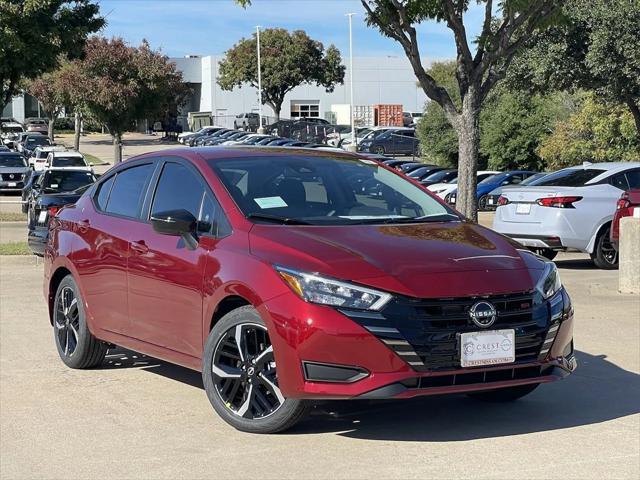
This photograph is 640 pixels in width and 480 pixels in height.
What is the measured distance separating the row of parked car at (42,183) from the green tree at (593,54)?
38.4 ft

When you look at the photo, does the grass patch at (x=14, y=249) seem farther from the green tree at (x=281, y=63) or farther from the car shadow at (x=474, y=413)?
the green tree at (x=281, y=63)

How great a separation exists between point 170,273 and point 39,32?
22929mm

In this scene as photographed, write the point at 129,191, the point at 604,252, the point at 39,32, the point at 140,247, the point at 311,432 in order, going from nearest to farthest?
the point at 311,432, the point at 140,247, the point at 129,191, the point at 604,252, the point at 39,32

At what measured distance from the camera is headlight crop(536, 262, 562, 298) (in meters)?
5.91

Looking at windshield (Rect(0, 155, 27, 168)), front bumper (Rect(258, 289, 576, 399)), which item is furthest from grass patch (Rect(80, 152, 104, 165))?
front bumper (Rect(258, 289, 576, 399))

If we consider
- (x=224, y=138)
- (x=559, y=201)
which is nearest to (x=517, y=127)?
(x=224, y=138)

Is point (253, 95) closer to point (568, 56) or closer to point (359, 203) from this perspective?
point (568, 56)

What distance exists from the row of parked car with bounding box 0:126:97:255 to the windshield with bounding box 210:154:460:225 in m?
3.74

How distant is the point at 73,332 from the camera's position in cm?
797

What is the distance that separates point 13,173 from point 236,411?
3543 centimetres

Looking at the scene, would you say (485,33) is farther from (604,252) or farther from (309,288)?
(309,288)

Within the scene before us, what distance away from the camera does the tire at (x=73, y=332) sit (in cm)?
774

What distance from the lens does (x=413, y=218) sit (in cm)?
670

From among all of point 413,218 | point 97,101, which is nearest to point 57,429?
point 413,218
